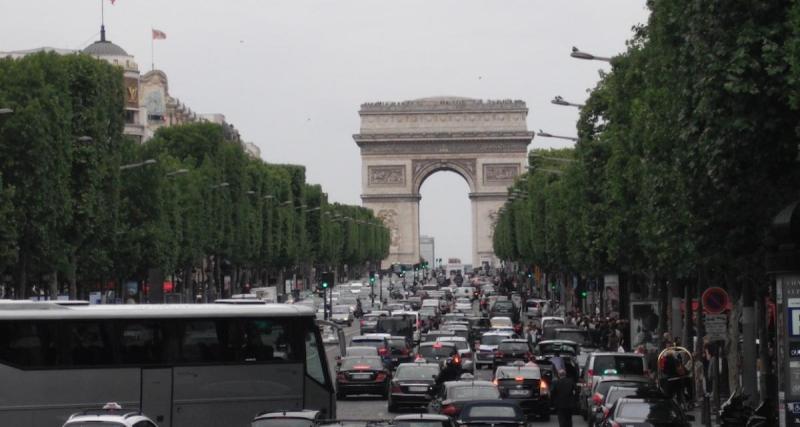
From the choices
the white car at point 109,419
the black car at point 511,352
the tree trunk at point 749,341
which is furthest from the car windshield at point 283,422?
the black car at point 511,352

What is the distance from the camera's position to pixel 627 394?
1475 inches

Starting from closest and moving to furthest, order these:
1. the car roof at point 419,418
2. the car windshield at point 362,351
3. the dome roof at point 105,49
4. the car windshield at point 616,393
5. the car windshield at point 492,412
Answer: the car roof at point 419,418
the car windshield at point 492,412
the car windshield at point 616,393
the car windshield at point 362,351
the dome roof at point 105,49

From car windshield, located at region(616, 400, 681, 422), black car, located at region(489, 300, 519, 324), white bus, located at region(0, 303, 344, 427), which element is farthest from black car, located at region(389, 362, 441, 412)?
black car, located at region(489, 300, 519, 324)

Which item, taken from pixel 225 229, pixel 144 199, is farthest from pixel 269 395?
pixel 225 229

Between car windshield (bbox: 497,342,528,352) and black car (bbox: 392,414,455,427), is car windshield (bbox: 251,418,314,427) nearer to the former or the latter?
black car (bbox: 392,414,455,427)

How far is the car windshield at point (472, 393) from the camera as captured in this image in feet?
126

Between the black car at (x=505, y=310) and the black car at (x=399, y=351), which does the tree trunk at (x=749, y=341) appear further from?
the black car at (x=505, y=310)

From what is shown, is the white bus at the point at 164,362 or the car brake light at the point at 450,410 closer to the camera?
the white bus at the point at 164,362

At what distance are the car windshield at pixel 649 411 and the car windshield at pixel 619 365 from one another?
38.6ft

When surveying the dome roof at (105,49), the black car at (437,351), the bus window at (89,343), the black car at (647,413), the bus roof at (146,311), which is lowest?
the black car at (647,413)

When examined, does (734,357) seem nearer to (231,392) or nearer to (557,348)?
(557,348)

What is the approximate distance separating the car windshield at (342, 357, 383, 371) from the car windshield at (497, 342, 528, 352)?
8235 mm

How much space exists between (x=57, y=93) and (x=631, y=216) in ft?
69.1

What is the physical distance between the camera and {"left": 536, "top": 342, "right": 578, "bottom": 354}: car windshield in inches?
2314
